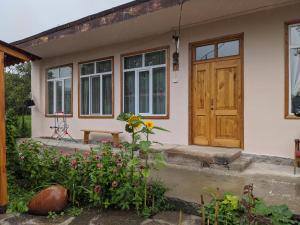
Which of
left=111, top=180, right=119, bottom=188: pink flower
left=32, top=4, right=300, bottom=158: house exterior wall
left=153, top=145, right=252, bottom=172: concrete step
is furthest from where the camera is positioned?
left=32, top=4, right=300, bottom=158: house exterior wall

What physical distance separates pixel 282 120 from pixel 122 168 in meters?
3.24

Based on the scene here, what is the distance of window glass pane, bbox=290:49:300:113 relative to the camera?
488cm

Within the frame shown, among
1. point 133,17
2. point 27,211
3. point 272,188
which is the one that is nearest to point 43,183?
point 27,211

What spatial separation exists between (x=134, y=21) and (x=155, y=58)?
120 centimetres

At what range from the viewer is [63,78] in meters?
9.12

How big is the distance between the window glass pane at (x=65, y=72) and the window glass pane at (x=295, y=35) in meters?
6.36

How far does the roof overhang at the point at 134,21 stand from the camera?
5.02 m

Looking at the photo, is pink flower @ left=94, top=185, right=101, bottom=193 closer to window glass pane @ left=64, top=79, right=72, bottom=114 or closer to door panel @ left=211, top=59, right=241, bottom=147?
door panel @ left=211, top=59, right=241, bottom=147

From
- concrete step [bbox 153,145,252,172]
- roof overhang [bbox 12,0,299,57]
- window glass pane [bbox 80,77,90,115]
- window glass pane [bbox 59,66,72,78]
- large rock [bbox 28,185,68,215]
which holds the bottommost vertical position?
large rock [bbox 28,185,68,215]

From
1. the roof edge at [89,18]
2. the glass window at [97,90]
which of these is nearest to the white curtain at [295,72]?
the roof edge at [89,18]

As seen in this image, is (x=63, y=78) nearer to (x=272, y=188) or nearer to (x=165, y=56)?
(x=165, y=56)

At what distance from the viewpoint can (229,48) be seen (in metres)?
5.63

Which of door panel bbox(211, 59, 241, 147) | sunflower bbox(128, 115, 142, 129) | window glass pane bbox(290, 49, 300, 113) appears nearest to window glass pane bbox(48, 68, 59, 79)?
door panel bbox(211, 59, 241, 147)

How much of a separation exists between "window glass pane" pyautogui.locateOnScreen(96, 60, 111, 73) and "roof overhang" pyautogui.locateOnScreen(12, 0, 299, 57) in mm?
508
